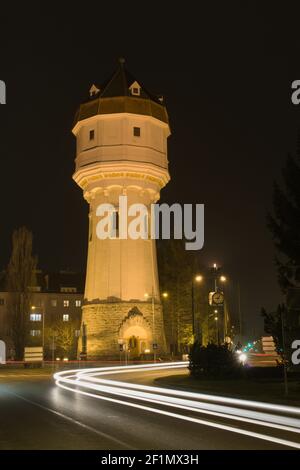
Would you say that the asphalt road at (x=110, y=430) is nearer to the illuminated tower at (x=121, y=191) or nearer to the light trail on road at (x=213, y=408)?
the light trail on road at (x=213, y=408)

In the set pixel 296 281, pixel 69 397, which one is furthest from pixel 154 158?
pixel 69 397

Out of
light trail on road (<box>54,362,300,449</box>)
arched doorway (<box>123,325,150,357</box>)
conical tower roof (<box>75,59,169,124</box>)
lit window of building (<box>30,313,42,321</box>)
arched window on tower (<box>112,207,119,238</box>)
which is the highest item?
conical tower roof (<box>75,59,169,124</box>)

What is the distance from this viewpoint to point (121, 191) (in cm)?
5875

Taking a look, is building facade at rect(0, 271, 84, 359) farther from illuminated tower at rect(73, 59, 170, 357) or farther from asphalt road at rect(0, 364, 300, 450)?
asphalt road at rect(0, 364, 300, 450)

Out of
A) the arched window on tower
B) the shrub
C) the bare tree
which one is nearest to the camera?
the shrub

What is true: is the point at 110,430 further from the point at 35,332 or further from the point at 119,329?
the point at 35,332

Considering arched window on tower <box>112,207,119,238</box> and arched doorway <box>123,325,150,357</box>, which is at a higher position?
arched window on tower <box>112,207,119,238</box>

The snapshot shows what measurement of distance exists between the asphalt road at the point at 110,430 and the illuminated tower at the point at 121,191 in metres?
38.0

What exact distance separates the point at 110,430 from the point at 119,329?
43311 mm

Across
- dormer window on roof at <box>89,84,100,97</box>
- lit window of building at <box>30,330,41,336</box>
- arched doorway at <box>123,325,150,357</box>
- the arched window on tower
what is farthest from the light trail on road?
lit window of building at <box>30,330,41,336</box>

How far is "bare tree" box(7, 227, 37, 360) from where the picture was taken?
65.2 meters

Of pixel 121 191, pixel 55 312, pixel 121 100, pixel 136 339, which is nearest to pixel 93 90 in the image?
pixel 121 100

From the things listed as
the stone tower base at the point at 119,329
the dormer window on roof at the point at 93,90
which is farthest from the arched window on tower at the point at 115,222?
the dormer window on roof at the point at 93,90

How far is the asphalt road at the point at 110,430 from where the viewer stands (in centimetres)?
1068
